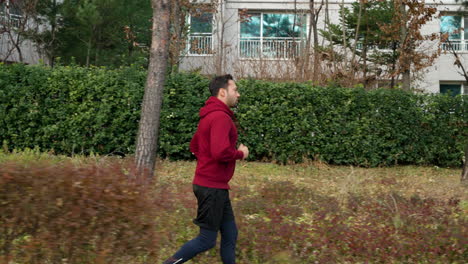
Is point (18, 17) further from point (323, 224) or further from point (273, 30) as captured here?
point (323, 224)

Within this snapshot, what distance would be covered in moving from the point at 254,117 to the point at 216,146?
29.1 ft

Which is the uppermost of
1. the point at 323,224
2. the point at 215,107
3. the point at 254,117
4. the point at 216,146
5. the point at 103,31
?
the point at 103,31

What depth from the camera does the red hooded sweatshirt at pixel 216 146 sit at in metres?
4.10

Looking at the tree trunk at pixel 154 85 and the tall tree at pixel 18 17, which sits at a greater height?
the tall tree at pixel 18 17

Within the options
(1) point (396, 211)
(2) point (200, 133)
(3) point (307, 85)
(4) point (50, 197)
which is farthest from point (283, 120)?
(4) point (50, 197)

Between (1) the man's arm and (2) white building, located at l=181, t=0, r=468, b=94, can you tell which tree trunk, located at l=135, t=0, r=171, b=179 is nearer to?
(1) the man's arm

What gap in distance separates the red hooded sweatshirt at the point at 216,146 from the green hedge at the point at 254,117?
8.47 m

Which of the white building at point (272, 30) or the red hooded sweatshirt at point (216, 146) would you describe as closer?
the red hooded sweatshirt at point (216, 146)

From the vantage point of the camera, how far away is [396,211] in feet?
21.7

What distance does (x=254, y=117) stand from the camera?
42.4 ft

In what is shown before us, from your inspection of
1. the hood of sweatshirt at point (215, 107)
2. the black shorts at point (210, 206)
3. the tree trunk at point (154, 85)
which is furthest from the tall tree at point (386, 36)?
the black shorts at point (210, 206)

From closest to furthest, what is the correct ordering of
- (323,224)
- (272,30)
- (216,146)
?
(216,146)
(323,224)
(272,30)

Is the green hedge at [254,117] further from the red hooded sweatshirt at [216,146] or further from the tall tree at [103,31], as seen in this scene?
the red hooded sweatshirt at [216,146]

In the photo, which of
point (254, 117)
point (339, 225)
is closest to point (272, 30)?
point (254, 117)
